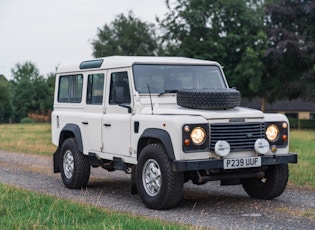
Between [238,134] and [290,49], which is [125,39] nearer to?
[290,49]

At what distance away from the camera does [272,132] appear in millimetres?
8750

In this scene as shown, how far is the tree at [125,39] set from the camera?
5084 cm

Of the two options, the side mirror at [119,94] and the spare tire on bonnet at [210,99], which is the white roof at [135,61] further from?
the spare tire on bonnet at [210,99]

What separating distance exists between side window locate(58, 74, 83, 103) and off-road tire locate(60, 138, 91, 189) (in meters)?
0.80

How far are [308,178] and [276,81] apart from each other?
2689 cm

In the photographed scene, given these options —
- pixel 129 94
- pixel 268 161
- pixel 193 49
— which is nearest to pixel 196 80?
pixel 129 94

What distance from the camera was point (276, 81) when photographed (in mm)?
38000

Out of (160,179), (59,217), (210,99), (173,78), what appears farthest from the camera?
(173,78)

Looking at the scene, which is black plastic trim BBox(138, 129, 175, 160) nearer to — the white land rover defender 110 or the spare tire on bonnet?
the white land rover defender 110

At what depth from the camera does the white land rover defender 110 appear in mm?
8148

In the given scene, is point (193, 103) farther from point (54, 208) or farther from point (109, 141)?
point (54, 208)

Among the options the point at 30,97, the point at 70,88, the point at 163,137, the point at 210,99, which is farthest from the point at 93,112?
the point at 30,97

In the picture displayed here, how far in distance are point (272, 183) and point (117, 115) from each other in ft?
8.60

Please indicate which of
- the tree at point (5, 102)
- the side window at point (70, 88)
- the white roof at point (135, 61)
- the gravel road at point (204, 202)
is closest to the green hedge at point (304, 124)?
the tree at point (5, 102)
